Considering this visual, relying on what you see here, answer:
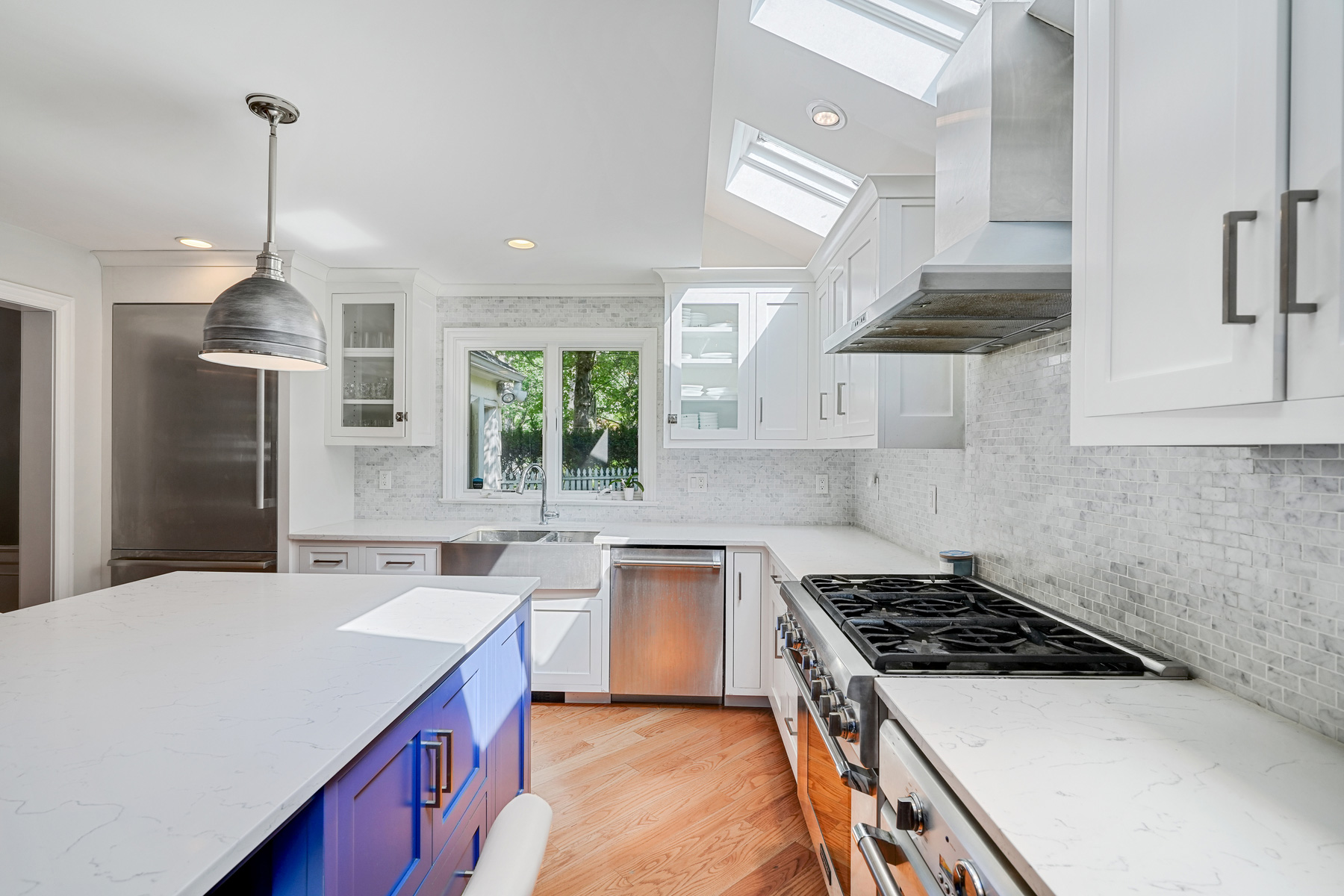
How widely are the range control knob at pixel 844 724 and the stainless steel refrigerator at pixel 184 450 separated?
3042 mm

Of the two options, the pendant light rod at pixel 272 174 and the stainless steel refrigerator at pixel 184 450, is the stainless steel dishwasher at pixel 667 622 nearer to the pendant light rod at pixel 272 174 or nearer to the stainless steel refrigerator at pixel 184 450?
the stainless steel refrigerator at pixel 184 450

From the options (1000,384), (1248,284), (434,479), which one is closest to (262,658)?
(1248,284)

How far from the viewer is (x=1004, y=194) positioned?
61.0 inches

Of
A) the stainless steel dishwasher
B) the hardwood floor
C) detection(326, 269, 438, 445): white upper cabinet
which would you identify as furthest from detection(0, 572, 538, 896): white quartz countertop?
detection(326, 269, 438, 445): white upper cabinet

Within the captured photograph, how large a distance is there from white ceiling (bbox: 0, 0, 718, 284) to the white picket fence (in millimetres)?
1386

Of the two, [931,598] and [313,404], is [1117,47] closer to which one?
[931,598]

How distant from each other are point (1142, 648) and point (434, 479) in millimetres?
3553

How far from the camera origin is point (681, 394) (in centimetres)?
356

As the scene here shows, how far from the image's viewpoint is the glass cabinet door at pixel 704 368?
3.54 m

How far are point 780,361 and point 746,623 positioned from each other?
4.52 ft

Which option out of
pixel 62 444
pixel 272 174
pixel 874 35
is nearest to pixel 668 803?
pixel 272 174

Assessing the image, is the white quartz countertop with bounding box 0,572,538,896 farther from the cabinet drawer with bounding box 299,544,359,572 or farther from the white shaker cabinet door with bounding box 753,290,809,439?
the white shaker cabinet door with bounding box 753,290,809,439

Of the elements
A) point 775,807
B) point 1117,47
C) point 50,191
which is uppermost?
point 50,191

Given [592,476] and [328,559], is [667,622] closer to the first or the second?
[592,476]
